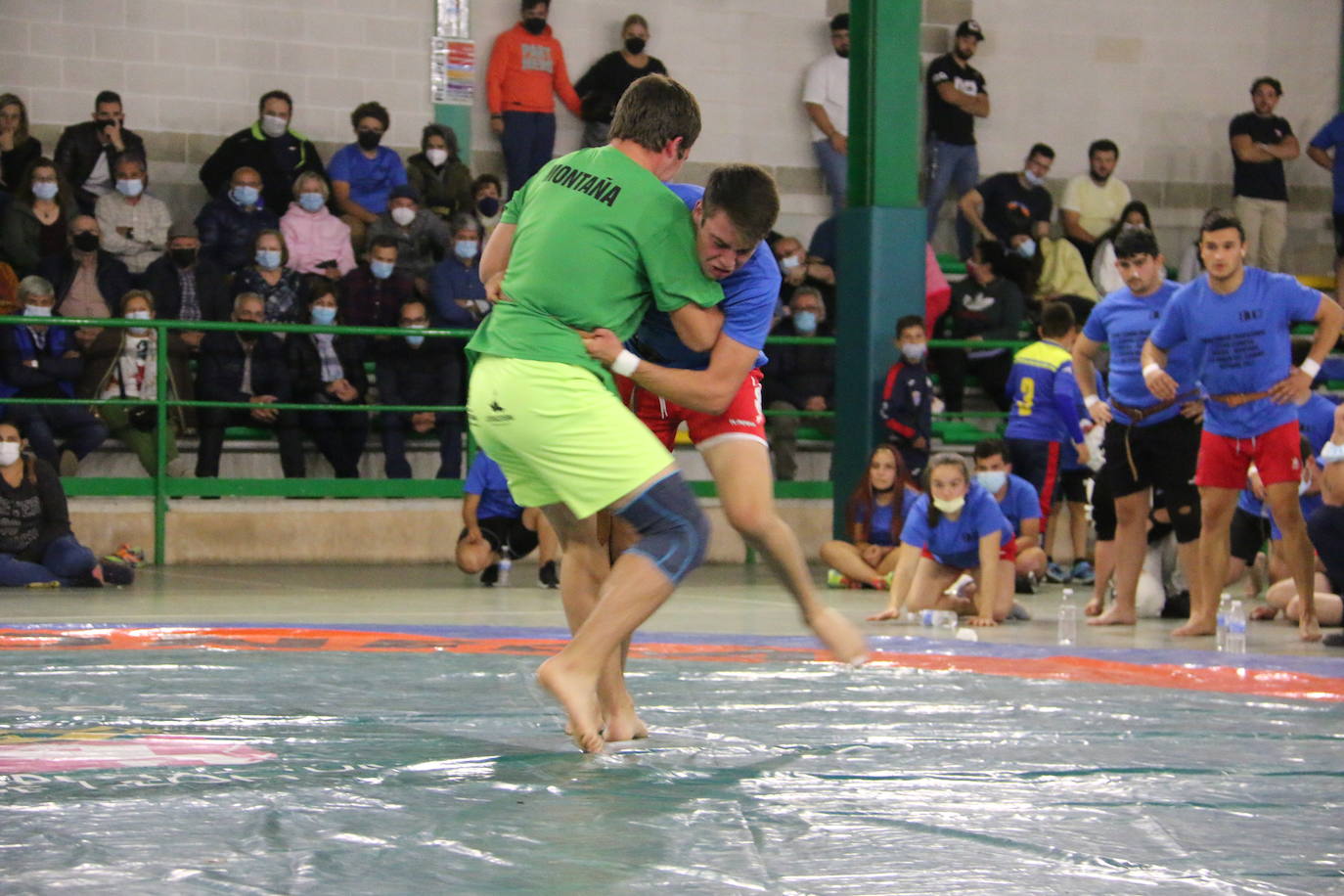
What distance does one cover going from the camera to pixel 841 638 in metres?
3.90

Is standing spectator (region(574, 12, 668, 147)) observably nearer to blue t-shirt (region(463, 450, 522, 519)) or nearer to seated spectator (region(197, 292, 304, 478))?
seated spectator (region(197, 292, 304, 478))

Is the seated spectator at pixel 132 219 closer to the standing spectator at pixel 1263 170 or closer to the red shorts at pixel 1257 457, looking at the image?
the red shorts at pixel 1257 457

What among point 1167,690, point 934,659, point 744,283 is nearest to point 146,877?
point 744,283

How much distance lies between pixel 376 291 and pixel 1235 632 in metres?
6.04

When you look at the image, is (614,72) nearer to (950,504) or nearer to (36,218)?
(36,218)

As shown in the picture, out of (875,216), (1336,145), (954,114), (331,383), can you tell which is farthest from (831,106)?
(331,383)

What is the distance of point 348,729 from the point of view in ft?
12.5

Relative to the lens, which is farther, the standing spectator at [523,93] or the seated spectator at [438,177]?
the standing spectator at [523,93]

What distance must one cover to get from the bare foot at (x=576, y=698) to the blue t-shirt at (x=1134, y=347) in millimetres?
4344

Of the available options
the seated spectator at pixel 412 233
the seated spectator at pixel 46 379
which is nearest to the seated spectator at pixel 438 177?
the seated spectator at pixel 412 233

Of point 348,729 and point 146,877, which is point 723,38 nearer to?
point 348,729

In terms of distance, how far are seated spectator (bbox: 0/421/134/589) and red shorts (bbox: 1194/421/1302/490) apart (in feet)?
16.8

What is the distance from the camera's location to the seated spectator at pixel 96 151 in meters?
10.7

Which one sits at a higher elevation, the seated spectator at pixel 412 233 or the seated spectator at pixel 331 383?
the seated spectator at pixel 412 233
